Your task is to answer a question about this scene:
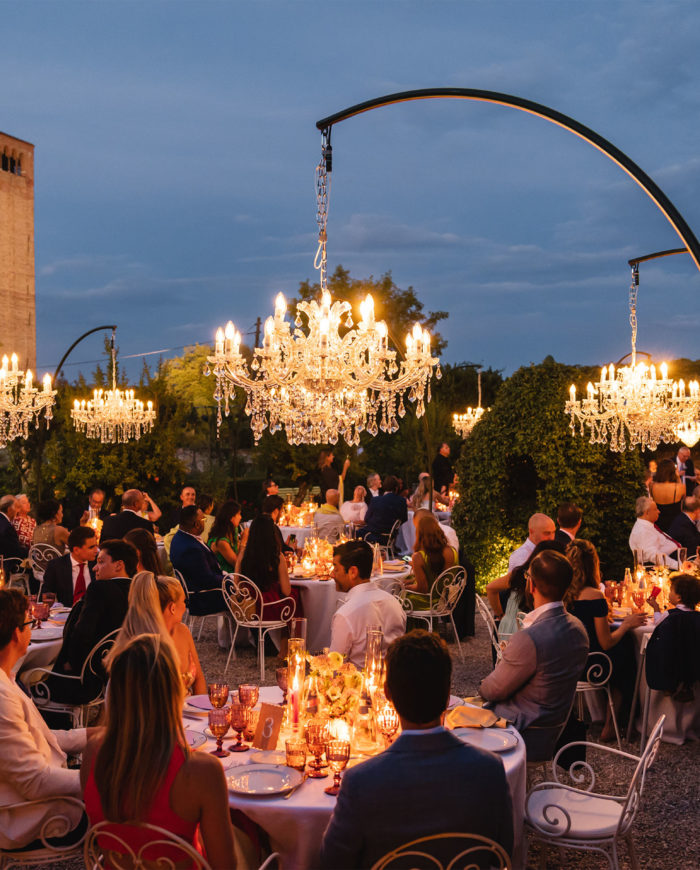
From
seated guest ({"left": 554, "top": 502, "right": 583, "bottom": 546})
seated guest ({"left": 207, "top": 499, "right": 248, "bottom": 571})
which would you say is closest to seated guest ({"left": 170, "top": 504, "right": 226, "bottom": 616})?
seated guest ({"left": 207, "top": 499, "right": 248, "bottom": 571})

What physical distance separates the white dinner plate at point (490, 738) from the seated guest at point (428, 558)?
404cm

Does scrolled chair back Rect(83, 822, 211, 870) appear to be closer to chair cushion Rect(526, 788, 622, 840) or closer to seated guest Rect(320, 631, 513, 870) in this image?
seated guest Rect(320, 631, 513, 870)

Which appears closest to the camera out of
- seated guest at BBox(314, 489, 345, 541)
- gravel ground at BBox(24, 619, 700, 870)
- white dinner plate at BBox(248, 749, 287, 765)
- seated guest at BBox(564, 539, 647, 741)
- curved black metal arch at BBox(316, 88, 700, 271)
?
white dinner plate at BBox(248, 749, 287, 765)

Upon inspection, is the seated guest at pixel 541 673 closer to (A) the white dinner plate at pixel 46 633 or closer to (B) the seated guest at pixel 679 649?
(B) the seated guest at pixel 679 649

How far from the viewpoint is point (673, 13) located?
5754 millimetres

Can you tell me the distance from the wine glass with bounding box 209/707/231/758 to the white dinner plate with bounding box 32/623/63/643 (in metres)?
2.56

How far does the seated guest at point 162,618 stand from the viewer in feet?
11.2

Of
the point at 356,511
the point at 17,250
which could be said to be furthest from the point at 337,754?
the point at 17,250

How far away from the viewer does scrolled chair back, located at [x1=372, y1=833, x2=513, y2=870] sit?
2062 millimetres

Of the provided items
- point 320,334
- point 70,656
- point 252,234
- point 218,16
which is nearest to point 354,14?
point 218,16

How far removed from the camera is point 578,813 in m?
3.30

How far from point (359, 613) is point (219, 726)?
1591 millimetres

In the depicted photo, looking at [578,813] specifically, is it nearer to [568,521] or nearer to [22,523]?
[568,521]

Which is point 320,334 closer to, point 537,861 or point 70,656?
point 70,656
